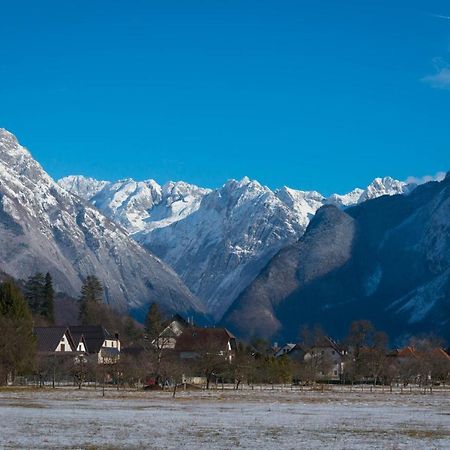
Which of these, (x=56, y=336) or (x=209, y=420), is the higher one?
(x=56, y=336)

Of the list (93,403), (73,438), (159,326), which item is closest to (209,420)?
(73,438)

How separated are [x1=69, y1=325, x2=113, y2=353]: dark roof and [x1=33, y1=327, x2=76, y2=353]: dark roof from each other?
1306 cm

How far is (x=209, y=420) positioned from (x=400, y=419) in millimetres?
11492

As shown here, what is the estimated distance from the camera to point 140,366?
120750mm

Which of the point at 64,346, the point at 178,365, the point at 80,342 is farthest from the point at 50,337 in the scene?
the point at 178,365

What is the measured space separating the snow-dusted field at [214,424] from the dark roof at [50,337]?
67765 millimetres

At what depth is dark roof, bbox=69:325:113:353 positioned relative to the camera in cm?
16950

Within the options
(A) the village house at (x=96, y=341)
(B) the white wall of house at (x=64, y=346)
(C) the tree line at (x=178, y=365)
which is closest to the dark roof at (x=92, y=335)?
(A) the village house at (x=96, y=341)

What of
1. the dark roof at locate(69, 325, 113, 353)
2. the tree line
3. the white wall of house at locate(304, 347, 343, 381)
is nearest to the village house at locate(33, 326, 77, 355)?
the dark roof at locate(69, 325, 113, 353)

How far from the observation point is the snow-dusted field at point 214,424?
144 ft

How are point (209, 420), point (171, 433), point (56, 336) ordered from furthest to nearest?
point (56, 336), point (209, 420), point (171, 433)

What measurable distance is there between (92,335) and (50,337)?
2343 centimetres

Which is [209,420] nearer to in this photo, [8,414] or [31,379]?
[8,414]

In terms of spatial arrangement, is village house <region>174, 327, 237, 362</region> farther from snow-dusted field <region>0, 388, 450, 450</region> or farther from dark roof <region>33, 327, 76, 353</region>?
snow-dusted field <region>0, 388, 450, 450</region>
